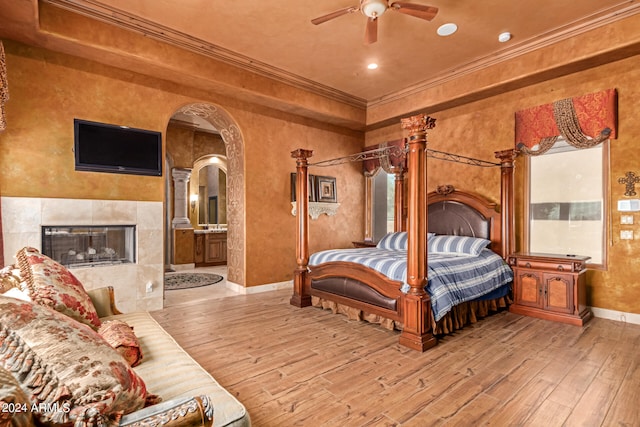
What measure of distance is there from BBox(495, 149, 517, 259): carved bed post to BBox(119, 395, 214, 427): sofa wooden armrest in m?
4.47

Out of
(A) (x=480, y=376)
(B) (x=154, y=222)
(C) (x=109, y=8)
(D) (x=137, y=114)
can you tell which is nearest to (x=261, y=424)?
(A) (x=480, y=376)

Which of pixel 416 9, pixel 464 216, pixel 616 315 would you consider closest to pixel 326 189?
pixel 464 216

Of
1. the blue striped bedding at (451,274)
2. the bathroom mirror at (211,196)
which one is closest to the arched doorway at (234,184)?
the blue striped bedding at (451,274)

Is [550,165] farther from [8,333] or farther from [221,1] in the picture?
[8,333]

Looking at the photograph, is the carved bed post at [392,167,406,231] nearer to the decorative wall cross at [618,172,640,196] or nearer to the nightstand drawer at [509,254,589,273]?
the nightstand drawer at [509,254,589,273]

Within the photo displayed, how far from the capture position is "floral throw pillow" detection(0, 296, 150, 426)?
2.87 ft

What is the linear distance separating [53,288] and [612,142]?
5.51 meters

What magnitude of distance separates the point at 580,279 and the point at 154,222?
5213mm

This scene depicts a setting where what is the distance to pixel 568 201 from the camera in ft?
14.2

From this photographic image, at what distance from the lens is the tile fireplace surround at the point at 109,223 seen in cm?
350

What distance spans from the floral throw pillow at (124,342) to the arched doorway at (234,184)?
11.4ft

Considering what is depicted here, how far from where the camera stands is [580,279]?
3.76 m

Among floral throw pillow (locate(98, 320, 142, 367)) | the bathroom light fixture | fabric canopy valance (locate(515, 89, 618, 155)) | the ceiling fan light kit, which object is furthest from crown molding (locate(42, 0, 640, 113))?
the bathroom light fixture

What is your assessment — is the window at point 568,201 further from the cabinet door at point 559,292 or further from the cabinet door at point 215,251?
the cabinet door at point 215,251
